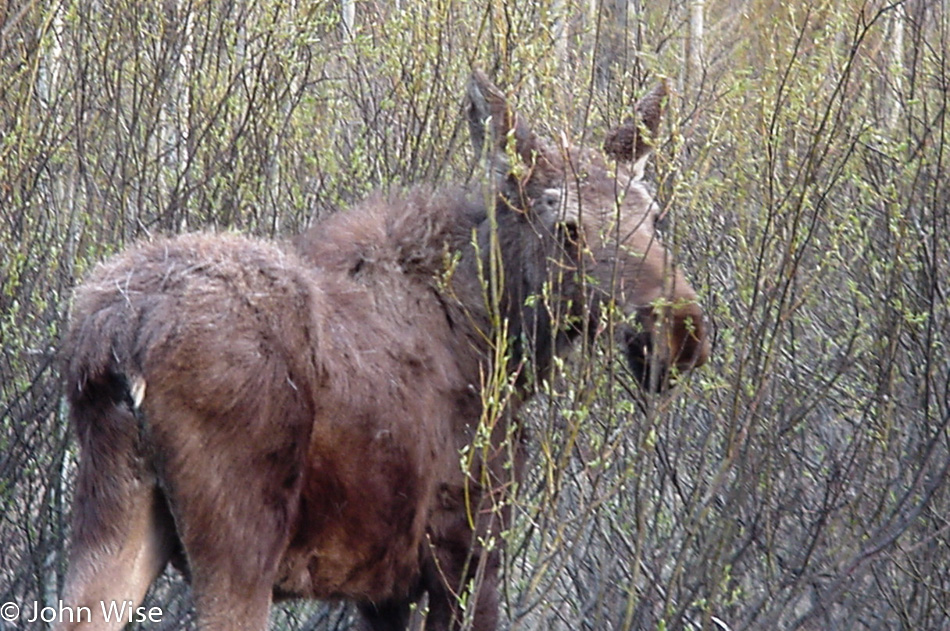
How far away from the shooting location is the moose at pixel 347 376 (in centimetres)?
398

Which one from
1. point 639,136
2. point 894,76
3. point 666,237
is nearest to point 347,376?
point 639,136

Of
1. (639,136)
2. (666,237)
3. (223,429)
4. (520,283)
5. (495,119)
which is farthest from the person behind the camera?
(666,237)

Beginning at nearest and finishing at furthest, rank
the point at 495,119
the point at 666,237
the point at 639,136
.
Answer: the point at 495,119, the point at 639,136, the point at 666,237

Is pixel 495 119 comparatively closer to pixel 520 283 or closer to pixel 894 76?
pixel 520 283

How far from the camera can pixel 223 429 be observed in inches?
157

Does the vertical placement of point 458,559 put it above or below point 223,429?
below

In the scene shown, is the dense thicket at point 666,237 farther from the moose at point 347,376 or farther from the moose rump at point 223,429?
the moose rump at point 223,429

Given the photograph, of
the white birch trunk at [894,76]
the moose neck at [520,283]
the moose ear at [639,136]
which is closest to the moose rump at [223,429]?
the moose neck at [520,283]

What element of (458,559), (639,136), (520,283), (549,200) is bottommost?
(458,559)

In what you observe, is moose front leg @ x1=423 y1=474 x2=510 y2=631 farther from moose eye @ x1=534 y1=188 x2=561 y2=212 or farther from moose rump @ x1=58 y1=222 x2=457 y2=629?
moose eye @ x1=534 y1=188 x2=561 y2=212

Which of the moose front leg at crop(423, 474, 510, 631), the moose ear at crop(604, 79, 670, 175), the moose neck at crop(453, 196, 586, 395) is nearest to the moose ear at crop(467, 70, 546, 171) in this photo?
the moose neck at crop(453, 196, 586, 395)

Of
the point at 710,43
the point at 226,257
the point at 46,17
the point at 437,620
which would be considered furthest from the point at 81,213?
the point at 710,43

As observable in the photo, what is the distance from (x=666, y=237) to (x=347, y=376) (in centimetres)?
189

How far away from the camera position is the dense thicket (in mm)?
5125
